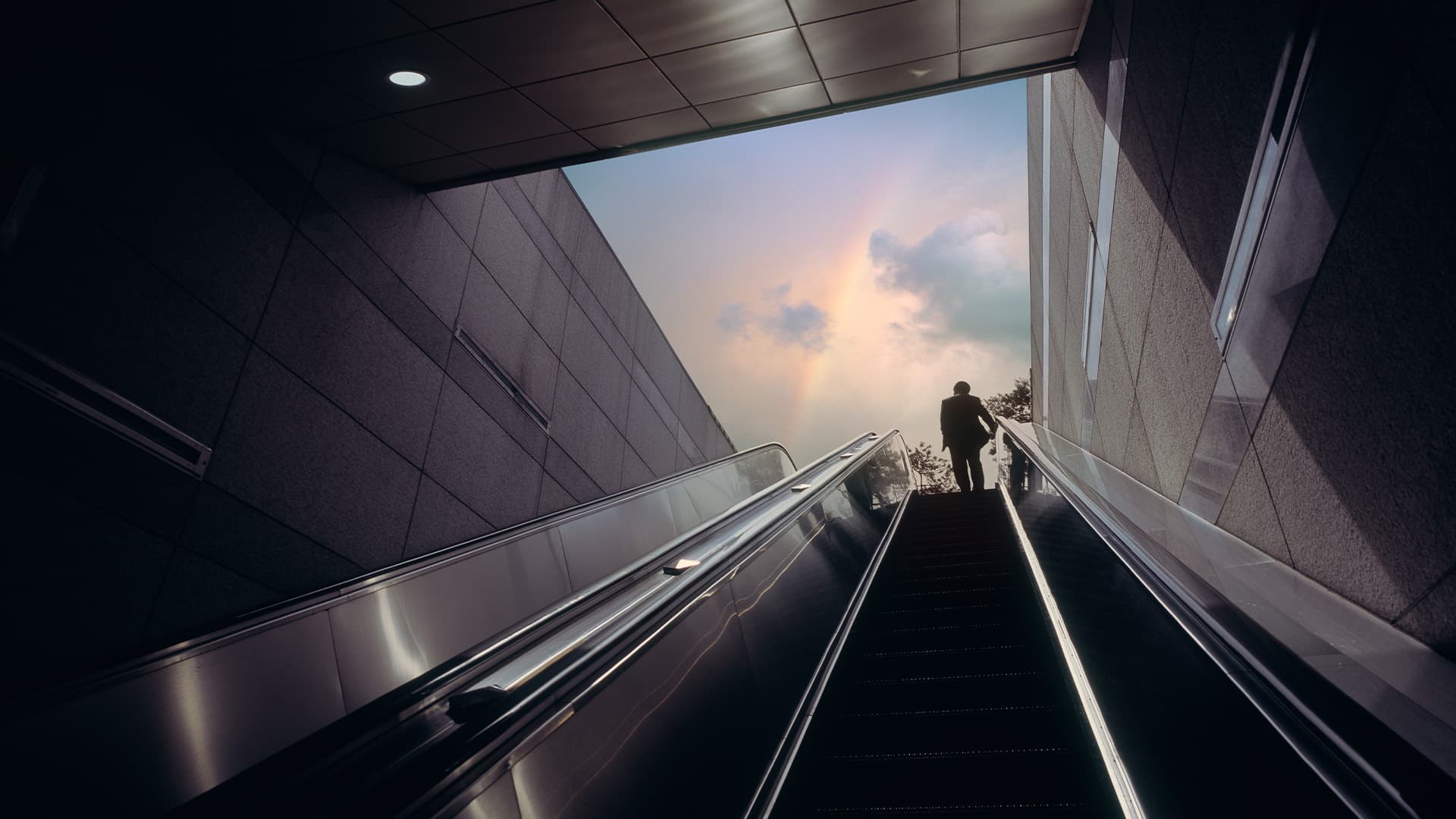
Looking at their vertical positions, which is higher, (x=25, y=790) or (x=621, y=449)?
(x=621, y=449)

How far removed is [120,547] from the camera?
10.6 ft

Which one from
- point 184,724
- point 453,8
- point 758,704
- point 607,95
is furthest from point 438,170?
point 758,704

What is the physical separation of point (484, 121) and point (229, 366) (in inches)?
93.8

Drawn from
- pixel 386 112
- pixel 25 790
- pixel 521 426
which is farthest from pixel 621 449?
pixel 25 790

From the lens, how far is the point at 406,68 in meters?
4.22

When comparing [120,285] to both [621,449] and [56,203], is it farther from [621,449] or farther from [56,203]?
[621,449]

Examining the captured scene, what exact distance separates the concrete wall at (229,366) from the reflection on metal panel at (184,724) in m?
0.19

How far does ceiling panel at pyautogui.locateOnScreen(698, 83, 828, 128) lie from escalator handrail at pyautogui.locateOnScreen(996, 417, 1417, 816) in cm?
403

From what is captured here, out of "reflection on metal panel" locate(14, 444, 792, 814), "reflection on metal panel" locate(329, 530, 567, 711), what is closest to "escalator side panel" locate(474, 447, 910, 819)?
"reflection on metal panel" locate(14, 444, 792, 814)

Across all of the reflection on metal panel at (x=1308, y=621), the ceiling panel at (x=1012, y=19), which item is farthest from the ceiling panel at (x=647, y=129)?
the reflection on metal panel at (x=1308, y=621)

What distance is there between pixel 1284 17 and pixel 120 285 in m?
5.13

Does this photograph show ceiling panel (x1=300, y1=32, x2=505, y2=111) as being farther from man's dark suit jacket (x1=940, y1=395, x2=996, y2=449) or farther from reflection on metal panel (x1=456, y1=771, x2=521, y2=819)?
man's dark suit jacket (x1=940, y1=395, x2=996, y2=449)

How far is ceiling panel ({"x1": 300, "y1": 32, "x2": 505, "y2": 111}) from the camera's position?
400cm

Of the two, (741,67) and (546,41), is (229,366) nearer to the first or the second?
(546,41)
